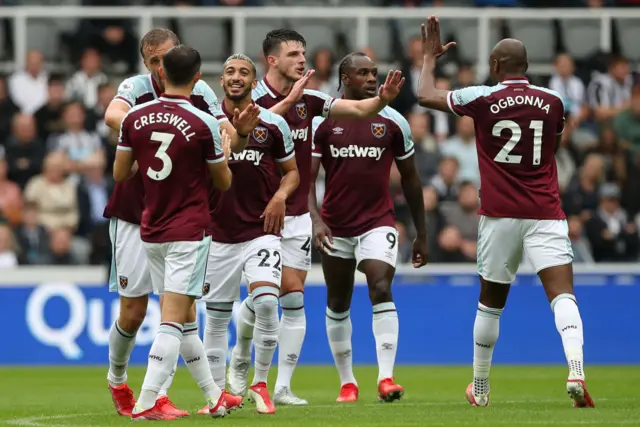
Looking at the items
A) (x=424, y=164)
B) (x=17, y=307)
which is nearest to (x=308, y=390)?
(x=17, y=307)

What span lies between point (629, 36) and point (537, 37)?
1.52 meters

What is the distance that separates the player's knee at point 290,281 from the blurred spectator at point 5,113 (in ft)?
30.2

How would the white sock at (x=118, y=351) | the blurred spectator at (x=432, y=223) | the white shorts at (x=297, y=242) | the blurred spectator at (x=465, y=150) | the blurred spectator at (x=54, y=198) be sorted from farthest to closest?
the blurred spectator at (x=465, y=150) → the blurred spectator at (x=54, y=198) → the blurred spectator at (x=432, y=223) → the white shorts at (x=297, y=242) → the white sock at (x=118, y=351)

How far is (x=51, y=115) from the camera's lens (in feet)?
63.9

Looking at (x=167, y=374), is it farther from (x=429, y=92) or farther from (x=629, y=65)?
(x=629, y=65)

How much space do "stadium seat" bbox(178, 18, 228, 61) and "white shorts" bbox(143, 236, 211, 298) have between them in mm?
12185

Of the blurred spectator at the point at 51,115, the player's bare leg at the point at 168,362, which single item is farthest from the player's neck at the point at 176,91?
the blurred spectator at the point at 51,115

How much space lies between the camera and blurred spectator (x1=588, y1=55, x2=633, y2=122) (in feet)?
67.9

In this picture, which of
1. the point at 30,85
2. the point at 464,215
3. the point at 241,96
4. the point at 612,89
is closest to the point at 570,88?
the point at 612,89

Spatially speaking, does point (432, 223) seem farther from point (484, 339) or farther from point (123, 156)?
point (123, 156)

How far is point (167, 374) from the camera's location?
8984 millimetres

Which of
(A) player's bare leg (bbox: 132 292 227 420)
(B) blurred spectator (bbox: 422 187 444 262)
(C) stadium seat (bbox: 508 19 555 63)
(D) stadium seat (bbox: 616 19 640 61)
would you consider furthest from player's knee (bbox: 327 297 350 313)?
(D) stadium seat (bbox: 616 19 640 61)

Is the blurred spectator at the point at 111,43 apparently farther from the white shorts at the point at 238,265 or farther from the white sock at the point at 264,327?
the white sock at the point at 264,327

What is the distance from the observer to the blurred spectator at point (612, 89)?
2069 centimetres
